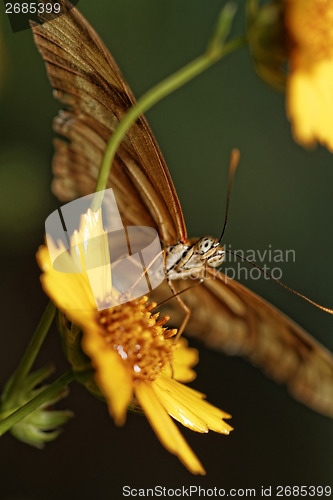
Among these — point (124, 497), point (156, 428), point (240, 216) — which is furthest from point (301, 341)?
point (240, 216)

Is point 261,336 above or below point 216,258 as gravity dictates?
below

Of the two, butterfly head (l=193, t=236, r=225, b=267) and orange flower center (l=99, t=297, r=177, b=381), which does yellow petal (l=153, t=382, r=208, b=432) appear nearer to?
orange flower center (l=99, t=297, r=177, b=381)

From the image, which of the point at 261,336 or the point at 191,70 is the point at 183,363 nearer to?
the point at 261,336

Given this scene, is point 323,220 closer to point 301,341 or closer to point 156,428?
point 301,341

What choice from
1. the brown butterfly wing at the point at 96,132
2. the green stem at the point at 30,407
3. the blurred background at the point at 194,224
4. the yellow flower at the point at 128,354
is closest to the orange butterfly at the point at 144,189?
the brown butterfly wing at the point at 96,132

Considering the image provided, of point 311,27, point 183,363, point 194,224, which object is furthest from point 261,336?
point 194,224

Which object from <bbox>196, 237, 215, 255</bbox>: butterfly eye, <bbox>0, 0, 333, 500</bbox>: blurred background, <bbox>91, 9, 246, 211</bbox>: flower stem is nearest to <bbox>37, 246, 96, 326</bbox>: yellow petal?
<bbox>91, 9, 246, 211</bbox>: flower stem
